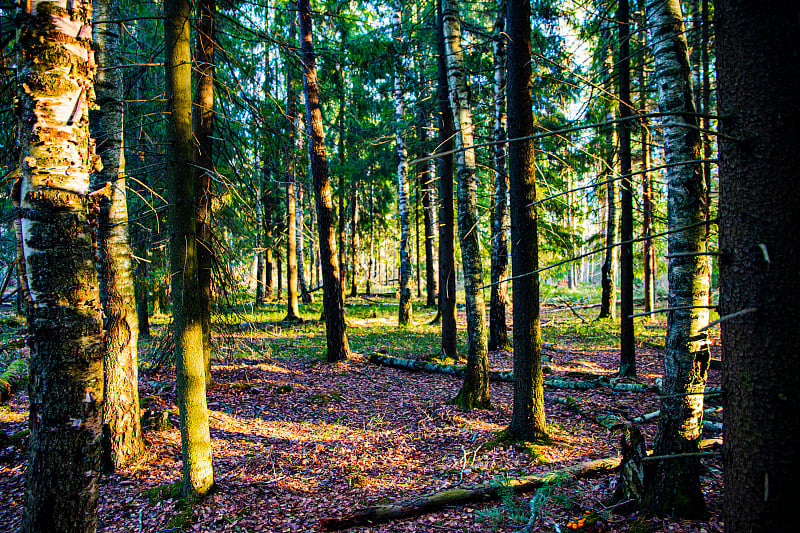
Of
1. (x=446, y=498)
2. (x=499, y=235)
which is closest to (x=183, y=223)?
(x=446, y=498)

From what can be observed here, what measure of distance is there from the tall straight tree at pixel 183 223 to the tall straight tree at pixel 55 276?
55.0 inches

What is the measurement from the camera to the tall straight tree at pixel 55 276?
2520mm

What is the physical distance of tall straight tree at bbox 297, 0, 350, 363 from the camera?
34.6ft

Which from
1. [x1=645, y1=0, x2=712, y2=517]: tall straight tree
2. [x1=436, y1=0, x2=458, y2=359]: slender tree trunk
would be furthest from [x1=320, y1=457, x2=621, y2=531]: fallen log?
[x1=436, y1=0, x2=458, y2=359]: slender tree trunk

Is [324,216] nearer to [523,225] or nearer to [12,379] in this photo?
[523,225]

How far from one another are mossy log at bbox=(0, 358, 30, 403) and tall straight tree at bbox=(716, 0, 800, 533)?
32.7ft

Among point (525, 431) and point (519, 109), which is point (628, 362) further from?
point (519, 109)

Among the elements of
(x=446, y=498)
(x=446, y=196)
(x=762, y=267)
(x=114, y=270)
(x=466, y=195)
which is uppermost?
(x=446, y=196)

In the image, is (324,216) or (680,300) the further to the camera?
(324,216)

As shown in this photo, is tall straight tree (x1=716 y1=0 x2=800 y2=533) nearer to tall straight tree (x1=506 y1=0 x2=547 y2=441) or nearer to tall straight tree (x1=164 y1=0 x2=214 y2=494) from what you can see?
tall straight tree (x1=506 y1=0 x2=547 y2=441)

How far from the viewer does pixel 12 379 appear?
8.01 metres

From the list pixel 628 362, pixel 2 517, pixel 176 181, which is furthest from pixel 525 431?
pixel 2 517

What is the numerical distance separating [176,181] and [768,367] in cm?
458

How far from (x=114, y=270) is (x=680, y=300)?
6291 mm
